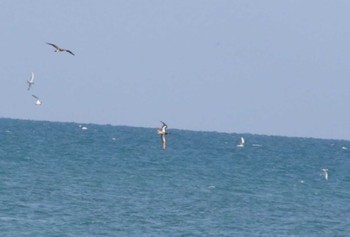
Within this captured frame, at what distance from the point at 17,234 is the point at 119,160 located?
171 ft

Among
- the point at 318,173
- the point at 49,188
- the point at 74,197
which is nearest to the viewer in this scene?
the point at 74,197

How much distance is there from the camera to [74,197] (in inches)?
2330

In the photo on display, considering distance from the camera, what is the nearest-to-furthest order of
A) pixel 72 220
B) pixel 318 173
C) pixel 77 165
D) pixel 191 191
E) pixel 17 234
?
pixel 17 234, pixel 72 220, pixel 191 191, pixel 77 165, pixel 318 173

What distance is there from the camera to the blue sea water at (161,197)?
1966 inches

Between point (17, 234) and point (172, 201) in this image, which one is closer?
point (17, 234)

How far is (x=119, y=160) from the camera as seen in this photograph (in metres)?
97.7

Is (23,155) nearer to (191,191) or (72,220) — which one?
(191,191)

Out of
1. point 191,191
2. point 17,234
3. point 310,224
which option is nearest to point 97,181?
point 191,191

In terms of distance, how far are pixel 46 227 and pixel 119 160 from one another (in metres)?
50.2

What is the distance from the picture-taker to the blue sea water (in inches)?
1966

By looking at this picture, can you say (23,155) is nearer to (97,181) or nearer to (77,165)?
(77,165)

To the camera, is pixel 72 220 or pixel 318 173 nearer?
pixel 72 220

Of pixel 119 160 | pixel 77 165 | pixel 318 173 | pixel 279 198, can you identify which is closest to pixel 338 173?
pixel 318 173

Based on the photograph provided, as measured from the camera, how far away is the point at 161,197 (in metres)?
62.4
